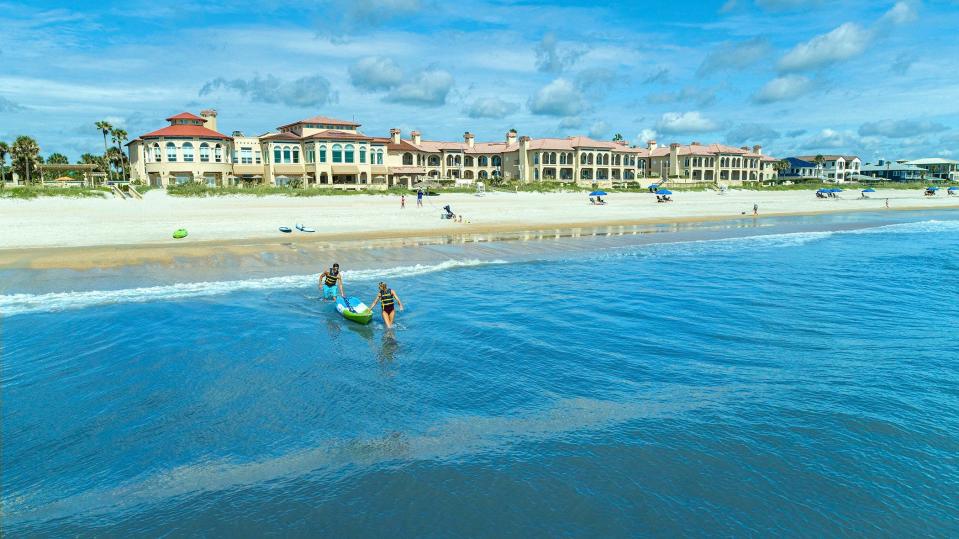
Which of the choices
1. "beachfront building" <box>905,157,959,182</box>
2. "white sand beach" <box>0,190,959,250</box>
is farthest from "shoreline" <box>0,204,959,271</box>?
"beachfront building" <box>905,157,959,182</box>

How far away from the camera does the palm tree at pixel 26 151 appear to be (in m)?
63.8

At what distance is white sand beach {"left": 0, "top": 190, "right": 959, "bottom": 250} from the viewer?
32.3 m

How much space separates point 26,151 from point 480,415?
75295 mm

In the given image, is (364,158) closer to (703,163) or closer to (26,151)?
(26,151)

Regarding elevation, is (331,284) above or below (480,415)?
above

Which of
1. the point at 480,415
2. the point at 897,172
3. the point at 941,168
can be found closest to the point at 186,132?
the point at 480,415

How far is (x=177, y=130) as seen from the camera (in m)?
61.7

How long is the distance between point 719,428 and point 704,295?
11.6 m

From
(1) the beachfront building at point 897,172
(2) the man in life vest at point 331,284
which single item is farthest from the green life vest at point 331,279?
(1) the beachfront building at point 897,172

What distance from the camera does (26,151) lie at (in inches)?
2534

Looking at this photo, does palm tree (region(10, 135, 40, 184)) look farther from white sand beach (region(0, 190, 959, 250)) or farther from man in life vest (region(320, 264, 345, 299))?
man in life vest (region(320, 264, 345, 299))

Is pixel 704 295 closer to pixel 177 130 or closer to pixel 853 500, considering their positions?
pixel 853 500

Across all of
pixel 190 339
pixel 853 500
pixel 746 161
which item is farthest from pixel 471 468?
pixel 746 161

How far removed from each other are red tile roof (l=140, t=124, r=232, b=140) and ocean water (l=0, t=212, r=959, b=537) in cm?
4591
